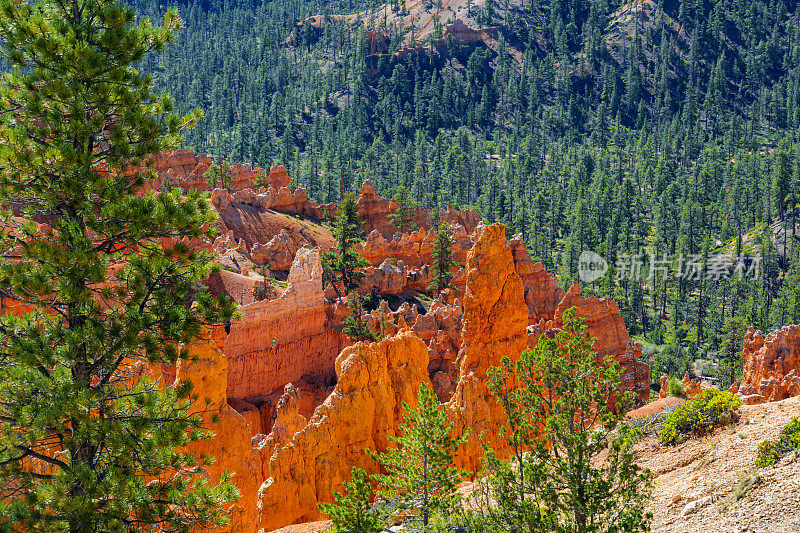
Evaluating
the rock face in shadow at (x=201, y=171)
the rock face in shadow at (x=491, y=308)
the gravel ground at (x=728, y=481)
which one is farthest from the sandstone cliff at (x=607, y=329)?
the rock face in shadow at (x=201, y=171)

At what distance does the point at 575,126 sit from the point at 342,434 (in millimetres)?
135770

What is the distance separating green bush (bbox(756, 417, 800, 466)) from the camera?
16047 millimetres

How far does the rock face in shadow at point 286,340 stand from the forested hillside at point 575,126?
3010 centimetres

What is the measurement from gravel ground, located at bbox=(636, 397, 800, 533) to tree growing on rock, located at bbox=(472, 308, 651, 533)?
4.61 ft

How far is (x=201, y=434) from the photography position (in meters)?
13.2

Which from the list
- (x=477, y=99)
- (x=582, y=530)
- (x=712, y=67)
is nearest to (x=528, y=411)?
(x=582, y=530)

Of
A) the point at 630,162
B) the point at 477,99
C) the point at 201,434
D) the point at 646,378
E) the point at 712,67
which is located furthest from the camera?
the point at 712,67

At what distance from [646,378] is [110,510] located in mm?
37730

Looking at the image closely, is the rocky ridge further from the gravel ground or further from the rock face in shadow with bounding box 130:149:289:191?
the rock face in shadow with bounding box 130:149:289:191

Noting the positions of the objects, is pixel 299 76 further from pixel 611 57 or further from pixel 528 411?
pixel 528 411

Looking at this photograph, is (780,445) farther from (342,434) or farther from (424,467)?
(342,434)

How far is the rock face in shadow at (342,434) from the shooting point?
24500 millimetres

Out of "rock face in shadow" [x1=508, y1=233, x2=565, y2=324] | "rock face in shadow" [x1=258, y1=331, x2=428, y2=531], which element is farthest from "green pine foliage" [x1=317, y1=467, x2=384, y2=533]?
"rock face in shadow" [x1=508, y1=233, x2=565, y2=324]

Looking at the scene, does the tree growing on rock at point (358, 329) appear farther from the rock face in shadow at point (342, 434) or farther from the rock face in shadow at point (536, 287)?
the rock face in shadow at point (342, 434)
